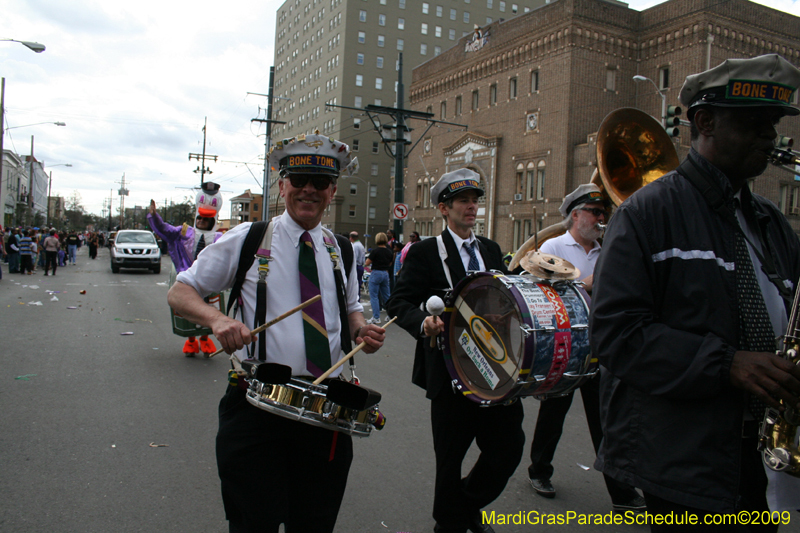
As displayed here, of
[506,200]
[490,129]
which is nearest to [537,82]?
[490,129]

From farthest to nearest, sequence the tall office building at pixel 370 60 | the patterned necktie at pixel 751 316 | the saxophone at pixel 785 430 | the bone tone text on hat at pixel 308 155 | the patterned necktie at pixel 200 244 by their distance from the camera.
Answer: the tall office building at pixel 370 60
the patterned necktie at pixel 200 244
the bone tone text on hat at pixel 308 155
the patterned necktie at pixel 751 316
the saxophone at pixel 785 430

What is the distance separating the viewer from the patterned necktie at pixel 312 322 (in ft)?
8.13

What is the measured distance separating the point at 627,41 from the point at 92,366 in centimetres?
4086

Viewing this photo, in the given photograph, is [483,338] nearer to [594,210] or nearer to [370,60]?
[594,210]

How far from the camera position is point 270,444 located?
2367mm

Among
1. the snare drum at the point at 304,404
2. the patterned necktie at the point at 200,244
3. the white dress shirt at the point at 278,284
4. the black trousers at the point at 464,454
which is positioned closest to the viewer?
the snare drum at the point at 304,404

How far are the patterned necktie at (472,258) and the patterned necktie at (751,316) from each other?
1.90 meters

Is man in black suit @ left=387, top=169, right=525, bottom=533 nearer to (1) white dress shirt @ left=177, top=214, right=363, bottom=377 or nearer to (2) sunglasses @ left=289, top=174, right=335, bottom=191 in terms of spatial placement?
(1) white dress shirt @ left=177, top=214, right=363, bottom=377

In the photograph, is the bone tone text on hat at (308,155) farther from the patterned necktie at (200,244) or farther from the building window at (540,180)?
the building window at (540,180)

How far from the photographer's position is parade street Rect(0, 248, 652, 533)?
12.0 feet

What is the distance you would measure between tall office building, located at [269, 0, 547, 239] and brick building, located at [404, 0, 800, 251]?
34.5 m

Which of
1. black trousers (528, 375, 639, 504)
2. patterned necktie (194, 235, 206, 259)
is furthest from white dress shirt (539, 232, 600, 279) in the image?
patterned necktie (194, 235, 206, 259)

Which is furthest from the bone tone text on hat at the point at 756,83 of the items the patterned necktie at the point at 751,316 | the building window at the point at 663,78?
the building window at the point at 663,78

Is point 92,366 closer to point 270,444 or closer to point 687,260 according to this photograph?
point 270,444
